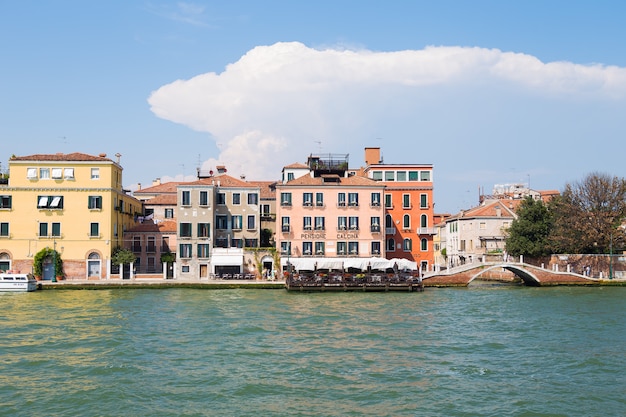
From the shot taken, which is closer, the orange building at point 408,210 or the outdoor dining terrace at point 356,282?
the outdoor dining terrace at point 356,282

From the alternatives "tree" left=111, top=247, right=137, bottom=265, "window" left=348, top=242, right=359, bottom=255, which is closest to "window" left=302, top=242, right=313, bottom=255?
"window" left=348, top=242, right=359, bottom=255

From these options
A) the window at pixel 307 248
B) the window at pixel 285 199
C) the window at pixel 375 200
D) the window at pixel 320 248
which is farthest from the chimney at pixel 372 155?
the window at pixel 307 248

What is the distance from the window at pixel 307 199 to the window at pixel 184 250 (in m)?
9.45

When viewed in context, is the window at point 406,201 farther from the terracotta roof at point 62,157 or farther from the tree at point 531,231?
the terracotta roof at point 62,157

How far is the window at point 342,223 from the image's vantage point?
1962 inches

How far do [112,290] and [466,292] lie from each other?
79.9 ft

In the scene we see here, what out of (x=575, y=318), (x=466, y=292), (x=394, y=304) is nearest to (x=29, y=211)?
(x=394, y=304)

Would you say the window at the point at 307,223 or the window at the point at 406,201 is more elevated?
the window at the point at 406,201

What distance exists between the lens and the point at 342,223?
164 feet

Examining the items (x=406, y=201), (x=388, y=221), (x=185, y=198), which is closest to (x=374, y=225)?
(x=388, y=221)

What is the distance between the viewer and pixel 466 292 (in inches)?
1729

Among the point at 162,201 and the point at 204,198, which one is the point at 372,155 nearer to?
the point at 204,198

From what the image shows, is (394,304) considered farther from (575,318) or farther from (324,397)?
(324,397)

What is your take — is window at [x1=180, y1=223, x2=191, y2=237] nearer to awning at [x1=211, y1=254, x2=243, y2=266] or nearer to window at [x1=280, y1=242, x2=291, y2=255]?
awning at [x1=211, y1=254, x2=243, y2=266]
